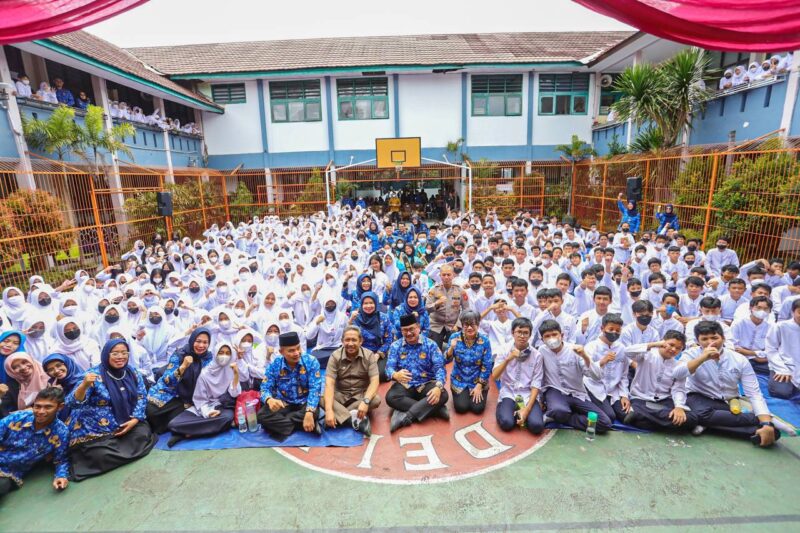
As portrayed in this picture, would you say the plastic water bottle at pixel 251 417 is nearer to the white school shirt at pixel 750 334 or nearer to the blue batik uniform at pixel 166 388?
the blue batik uniform at pixel 166 388

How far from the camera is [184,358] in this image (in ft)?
15.3

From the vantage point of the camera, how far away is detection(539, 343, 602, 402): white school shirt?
441cm

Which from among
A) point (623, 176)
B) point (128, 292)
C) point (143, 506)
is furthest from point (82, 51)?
point (623, 176)

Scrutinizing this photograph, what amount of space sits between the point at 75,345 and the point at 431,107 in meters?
17.6

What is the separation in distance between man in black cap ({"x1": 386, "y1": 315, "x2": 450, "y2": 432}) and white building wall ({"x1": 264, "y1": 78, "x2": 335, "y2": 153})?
16695 mm

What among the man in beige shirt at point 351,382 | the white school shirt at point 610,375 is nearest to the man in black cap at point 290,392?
the man in beige shirt at point 351,382

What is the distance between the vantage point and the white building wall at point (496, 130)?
64.0ft

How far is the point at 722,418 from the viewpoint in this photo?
13.4 ft

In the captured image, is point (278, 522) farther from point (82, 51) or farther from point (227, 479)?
point (82, 51)

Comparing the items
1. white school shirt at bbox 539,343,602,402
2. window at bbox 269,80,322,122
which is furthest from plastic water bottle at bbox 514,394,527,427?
window at bbox 269,80,322,122

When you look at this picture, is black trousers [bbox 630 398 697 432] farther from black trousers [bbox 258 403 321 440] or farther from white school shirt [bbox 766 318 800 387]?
black trousers [bbox 258 403 321 440]

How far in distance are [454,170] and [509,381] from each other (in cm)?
1667

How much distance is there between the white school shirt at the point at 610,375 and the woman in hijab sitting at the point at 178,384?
13.8 ft

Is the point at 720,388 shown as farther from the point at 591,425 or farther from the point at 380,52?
the point at 380,52
